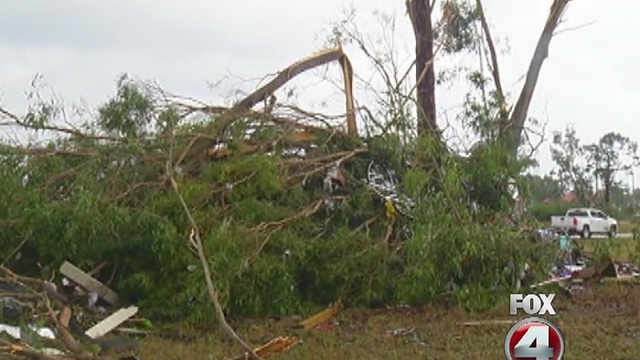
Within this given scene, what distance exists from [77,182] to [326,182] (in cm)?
249

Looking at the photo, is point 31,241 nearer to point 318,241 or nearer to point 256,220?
point 256,220

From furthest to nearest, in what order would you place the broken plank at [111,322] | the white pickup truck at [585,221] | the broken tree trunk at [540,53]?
the broken tree trunk at [540,53], the white pickup truck at [585,221], the broken plank at [111,322]

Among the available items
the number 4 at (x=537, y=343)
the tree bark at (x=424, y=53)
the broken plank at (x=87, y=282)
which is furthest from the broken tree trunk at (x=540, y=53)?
the number 4 at (x=537, y=343)

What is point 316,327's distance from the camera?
6.95 meters

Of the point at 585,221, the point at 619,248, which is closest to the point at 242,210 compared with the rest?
the point at 619,248

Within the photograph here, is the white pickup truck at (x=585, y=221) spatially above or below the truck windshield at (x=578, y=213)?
below

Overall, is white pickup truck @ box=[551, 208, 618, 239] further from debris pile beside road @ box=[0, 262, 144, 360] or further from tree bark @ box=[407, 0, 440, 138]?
debris pile beside road @ box=[0, 262, 144, 360]

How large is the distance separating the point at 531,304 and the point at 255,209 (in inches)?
106

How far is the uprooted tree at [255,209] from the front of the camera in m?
7.08

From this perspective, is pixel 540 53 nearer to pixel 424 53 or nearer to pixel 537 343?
pixel 424 53

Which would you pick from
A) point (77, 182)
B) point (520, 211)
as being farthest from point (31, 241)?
point (520, 211)

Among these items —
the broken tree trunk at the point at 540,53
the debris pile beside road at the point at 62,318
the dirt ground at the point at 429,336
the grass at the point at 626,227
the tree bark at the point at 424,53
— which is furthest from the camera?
the broken tree trunk at the point at 540,53

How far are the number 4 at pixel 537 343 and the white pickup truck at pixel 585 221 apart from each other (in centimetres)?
666

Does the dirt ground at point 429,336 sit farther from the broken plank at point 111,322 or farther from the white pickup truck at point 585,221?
the white pickup truck at point 585,221
